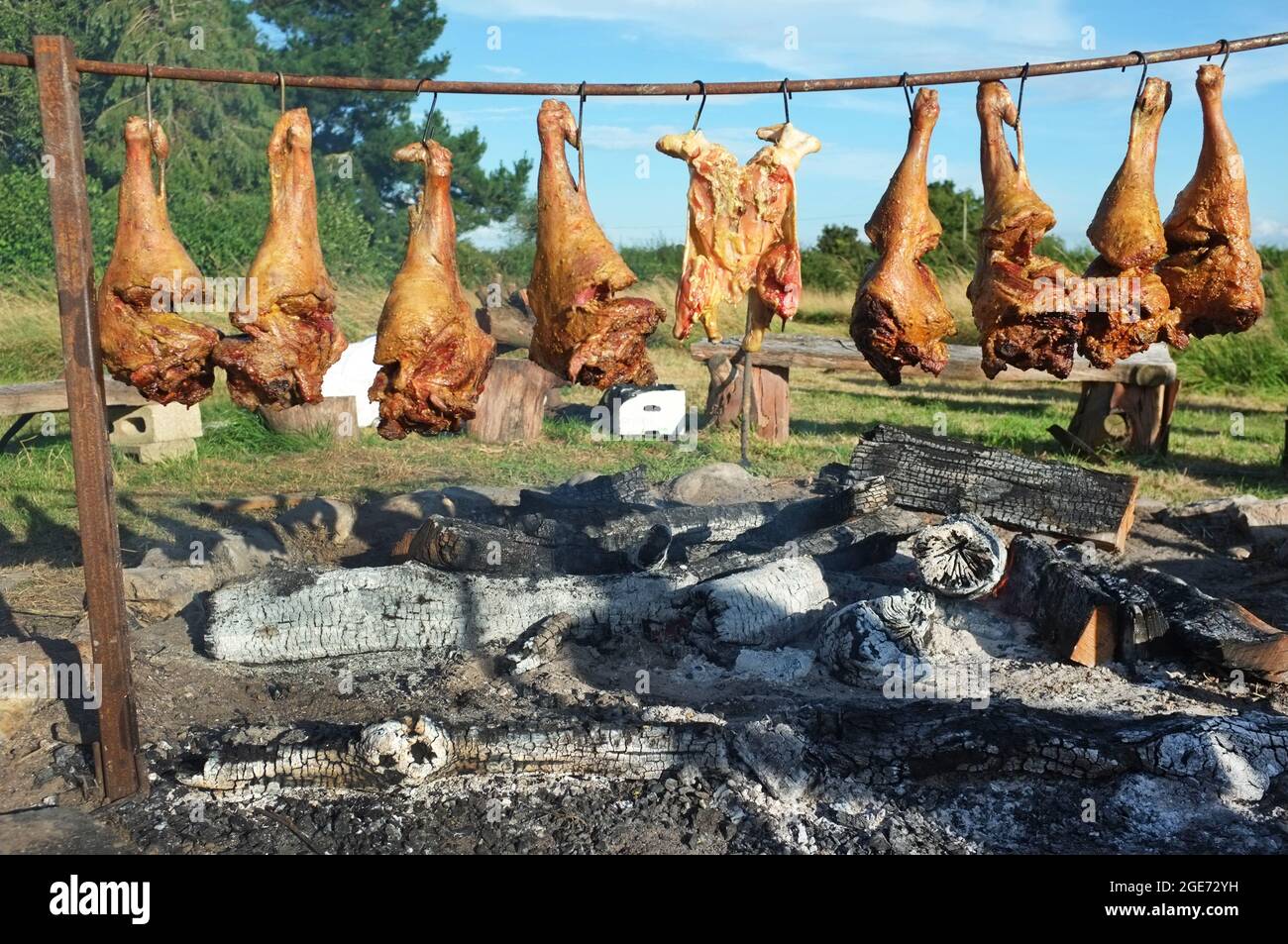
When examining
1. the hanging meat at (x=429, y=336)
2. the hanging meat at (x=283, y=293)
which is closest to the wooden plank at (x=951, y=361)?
the hanging meat at (x=429, y=336)

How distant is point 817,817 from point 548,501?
339 cm

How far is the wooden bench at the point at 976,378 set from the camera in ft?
35.1

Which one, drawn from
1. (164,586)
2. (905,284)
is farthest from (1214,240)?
(164,586)

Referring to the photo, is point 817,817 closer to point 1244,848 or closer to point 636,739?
point 636,739

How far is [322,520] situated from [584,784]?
11.7 feet

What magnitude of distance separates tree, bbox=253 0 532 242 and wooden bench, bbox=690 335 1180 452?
17917 mm

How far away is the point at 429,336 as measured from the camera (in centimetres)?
405

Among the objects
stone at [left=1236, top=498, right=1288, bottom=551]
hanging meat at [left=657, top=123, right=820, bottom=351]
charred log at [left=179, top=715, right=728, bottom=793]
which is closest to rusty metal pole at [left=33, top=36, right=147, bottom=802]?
charred log at [left=179, top=715, right=728, bottom=793]

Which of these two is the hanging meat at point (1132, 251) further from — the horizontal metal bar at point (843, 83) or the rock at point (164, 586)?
the rock at point (164, 586)

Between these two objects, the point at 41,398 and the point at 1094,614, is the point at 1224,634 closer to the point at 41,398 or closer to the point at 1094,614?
the point at 1094,614

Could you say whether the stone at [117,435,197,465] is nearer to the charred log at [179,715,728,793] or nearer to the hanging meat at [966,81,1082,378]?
the charred log at [179,715,728,793]

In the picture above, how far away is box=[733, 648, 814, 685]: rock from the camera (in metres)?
4.99

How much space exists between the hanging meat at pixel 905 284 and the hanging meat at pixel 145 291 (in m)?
2.45
